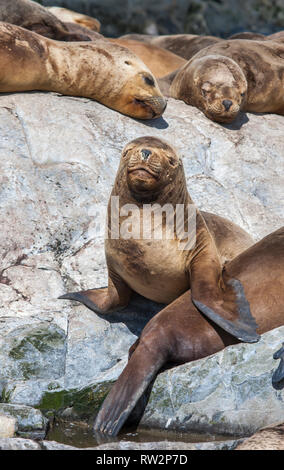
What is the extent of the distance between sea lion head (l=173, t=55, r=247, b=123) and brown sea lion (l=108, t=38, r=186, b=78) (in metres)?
1.77

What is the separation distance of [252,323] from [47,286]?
1787mm

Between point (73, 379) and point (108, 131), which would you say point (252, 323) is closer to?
point (73, 379)

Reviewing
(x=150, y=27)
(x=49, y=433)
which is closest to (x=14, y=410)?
(x=49, y=433)

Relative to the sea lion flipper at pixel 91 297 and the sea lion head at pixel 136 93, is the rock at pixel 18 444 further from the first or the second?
the sea lion head at pixel 136 93

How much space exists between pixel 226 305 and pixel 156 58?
6771mm

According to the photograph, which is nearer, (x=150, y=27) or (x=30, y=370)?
(x=30, y=370)

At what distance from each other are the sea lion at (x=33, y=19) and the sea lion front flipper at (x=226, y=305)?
5.43 meters

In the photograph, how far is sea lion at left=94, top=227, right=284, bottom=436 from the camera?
4898 millimetres

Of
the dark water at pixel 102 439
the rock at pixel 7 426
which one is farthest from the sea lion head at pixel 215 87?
the rock at pixel 7 426

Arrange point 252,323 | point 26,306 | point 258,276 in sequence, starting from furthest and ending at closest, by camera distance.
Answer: point 26,306 → point 258,276 → point 252,323

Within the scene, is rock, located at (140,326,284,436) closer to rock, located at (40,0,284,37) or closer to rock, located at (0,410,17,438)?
rock, located at (0,410,17,438)

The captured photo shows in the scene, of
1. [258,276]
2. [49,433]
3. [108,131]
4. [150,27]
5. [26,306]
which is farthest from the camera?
[150,27]

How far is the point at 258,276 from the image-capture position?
5.51 m

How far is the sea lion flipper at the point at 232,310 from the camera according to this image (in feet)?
16.5
